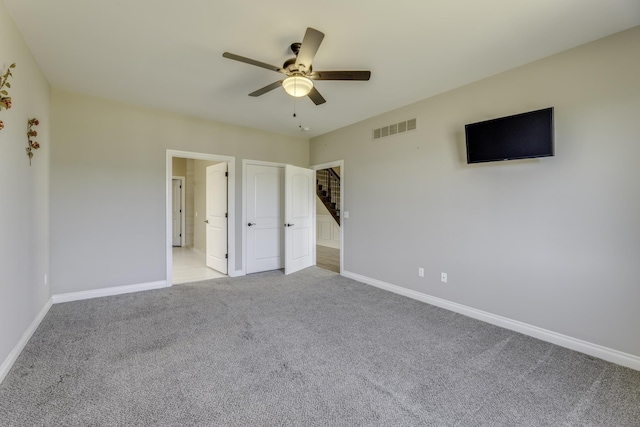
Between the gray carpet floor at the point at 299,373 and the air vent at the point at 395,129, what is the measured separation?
2.48 m

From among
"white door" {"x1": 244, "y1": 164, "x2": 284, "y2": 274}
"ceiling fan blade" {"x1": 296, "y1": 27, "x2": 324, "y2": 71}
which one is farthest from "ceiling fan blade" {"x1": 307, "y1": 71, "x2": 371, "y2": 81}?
"white door" {"x1": 244, "y1": 164, "x2": 284, "y2": 274}

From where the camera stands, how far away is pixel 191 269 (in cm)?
544

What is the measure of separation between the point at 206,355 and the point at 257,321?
29.6 inches

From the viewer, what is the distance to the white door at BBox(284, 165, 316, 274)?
5156mm

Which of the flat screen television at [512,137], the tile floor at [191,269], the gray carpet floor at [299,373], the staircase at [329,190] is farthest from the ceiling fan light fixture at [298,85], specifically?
the staircase at [329,190]

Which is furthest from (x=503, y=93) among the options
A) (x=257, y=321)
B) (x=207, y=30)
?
(x=257, y=321)

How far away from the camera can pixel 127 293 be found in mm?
3928

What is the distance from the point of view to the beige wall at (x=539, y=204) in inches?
91.0

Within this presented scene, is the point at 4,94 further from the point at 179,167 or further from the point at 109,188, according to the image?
the point at 179,167

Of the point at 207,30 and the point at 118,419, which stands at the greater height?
the point at 207,30

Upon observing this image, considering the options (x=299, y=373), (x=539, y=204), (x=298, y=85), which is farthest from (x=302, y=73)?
(x=539, y=204)

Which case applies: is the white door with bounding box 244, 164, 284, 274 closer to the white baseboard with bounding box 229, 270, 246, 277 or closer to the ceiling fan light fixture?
the white baseboard with bounding box 229, 270, 246, 277

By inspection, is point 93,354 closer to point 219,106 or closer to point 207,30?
point 207,30

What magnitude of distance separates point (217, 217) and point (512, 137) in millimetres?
4757
